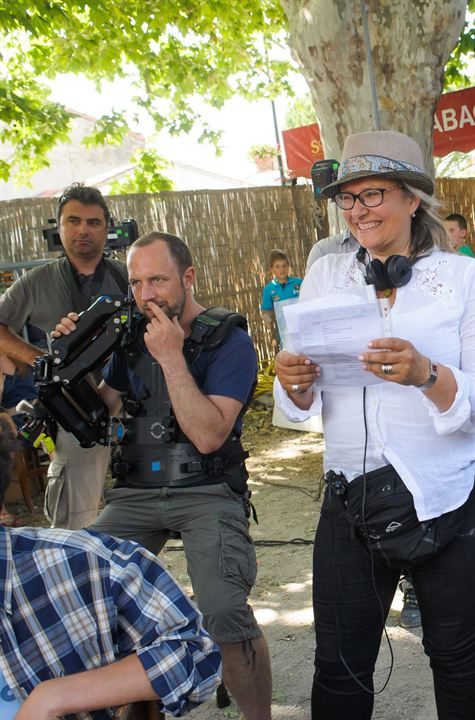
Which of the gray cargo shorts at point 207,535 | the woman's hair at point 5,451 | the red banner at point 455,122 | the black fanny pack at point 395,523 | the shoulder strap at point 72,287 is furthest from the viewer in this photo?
the red banner at point 455,122

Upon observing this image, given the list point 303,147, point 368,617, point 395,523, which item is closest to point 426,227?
point 395,523

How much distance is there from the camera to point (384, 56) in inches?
243

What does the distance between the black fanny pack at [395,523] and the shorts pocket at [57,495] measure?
2.16 meters

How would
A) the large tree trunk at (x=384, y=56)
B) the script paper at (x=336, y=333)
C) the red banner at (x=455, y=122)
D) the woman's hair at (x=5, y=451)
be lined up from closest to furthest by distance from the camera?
1. the woman's hair at (x=5, y=451)
2. the script paper at (x=336, y=333)
3. the large tree trunk at (x=384, y=56)
4. the red banner at (x=455, y=122)

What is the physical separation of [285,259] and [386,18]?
4.19 m

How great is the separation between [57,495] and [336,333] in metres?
2.44

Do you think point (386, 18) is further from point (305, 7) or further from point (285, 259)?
point (285, 259)

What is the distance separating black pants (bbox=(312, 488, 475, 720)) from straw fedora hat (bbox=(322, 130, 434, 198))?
0.96 metres

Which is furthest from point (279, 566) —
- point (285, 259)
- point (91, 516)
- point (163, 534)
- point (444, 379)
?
point (285, 259)

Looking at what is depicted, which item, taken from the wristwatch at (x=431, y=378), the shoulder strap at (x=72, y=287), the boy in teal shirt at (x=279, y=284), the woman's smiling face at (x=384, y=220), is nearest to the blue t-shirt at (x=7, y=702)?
the wristwatch at (x=431, y=378)

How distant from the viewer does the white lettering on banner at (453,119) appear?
34.9ft

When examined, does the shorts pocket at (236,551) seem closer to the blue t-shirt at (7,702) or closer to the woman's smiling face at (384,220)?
the woman's smiling face at (384,220)

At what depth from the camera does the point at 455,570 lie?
92.8 inches

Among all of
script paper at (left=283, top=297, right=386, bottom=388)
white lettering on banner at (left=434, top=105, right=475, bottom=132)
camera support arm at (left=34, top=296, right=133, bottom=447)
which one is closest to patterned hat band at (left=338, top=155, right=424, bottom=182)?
script paper at (left=283, top=297, right=386, bottom=388)
